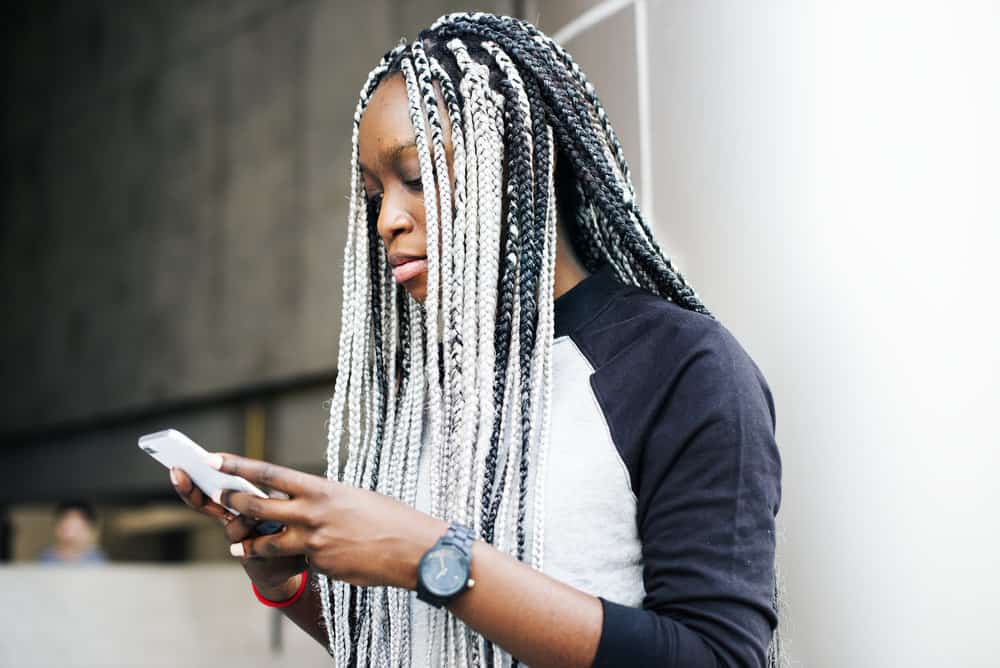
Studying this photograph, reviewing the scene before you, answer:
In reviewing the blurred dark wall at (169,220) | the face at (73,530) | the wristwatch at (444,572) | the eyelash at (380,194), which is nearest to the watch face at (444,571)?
the wristwatch at (444,572)

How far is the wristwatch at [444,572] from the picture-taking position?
3.24ft

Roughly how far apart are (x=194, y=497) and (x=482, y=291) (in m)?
0.42

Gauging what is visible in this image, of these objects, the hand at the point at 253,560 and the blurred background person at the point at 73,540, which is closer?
the hand at the point at 253,560

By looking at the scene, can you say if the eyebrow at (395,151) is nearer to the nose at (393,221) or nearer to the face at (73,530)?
the nose at (393,221)

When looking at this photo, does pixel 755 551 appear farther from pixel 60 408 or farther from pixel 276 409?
pixel 60 408

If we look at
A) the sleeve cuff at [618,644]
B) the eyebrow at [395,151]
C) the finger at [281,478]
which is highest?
the eyebrow at [395,151]

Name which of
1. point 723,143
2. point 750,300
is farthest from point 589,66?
point 750,300

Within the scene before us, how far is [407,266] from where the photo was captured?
1339mm

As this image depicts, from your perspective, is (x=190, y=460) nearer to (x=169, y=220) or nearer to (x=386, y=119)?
(x=386, y=119)

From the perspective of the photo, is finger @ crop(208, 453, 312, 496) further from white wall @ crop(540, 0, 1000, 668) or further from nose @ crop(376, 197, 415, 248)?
white wall @ crop(540, 0, 1000, 668)

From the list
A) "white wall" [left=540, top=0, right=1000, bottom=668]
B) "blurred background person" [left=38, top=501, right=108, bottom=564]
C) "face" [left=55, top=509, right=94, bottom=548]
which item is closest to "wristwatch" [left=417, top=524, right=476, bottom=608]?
"white wall" [left=540, top=0, right=1000, bottom=668]

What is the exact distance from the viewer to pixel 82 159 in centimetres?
821

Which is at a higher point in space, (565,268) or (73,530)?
(565,268)

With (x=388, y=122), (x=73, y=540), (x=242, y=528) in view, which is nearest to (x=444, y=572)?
(x=242, y=528)
